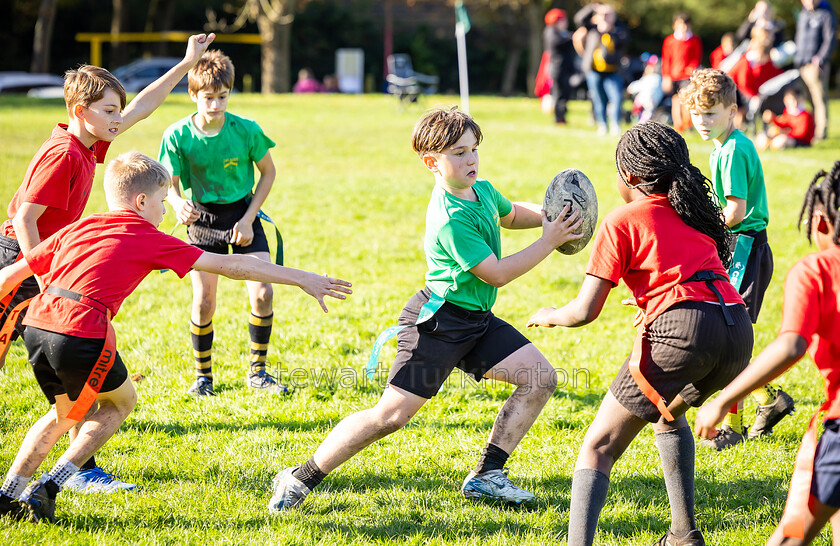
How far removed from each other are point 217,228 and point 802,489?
3821 mm

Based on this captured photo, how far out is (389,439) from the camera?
4.79 m

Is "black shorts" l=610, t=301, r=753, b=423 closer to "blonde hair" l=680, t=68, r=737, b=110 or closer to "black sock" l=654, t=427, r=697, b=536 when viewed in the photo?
"black sock" l=654, t=427, r=697, b=536

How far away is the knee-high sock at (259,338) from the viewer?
5.59 m

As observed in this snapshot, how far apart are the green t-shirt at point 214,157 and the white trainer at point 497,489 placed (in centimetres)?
250

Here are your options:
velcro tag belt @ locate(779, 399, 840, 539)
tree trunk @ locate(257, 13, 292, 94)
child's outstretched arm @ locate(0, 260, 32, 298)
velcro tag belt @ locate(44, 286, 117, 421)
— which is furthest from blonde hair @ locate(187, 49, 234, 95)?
tree trunk @ locate(257, 13, 292, 94)

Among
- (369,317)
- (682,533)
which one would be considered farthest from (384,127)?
(682,533)

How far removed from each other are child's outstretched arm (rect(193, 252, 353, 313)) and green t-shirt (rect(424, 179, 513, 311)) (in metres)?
0.43

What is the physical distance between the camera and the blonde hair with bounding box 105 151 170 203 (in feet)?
11.8

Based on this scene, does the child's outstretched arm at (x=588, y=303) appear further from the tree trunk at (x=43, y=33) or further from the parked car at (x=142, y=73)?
the tree trunk at (x=43, y=33)

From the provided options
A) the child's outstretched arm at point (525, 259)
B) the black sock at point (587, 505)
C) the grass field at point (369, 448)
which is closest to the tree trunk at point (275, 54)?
the grass field at point (369, 448)

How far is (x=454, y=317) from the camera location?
3752 millimetres

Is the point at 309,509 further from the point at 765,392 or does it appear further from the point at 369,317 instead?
the point at 369,317

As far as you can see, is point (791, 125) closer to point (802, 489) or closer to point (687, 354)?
point (687, 354)

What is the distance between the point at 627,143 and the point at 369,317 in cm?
406
